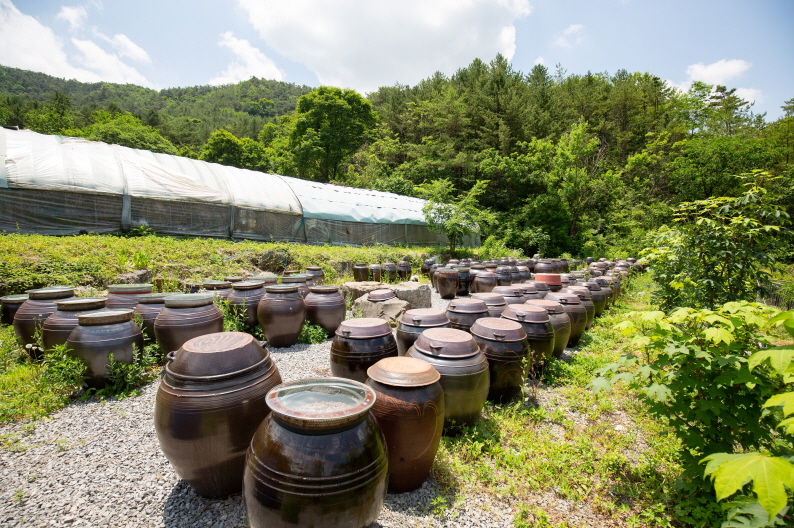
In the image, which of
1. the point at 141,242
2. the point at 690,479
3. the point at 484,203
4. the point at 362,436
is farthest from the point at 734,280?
the point at 484,203

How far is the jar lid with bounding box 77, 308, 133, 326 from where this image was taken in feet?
12.6

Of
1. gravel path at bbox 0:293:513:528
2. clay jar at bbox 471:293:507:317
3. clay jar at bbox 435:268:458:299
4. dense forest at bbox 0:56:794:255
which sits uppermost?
dense forest at bbox 0:56:794:255

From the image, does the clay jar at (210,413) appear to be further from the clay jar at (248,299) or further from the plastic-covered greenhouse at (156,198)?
the plastic-covered greenhouse at (156,198)

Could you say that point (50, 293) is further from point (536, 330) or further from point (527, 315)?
point (536, 330)

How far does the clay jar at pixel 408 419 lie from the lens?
2.46 meters

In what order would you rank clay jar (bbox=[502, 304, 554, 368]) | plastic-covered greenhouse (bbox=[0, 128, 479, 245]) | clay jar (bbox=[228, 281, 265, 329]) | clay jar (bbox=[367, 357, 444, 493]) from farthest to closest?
plastic-covered greenhouse (bbox=[0, 128, 479, 245]), clay jar (bbox=[228, 281, 265, 329]), clay jar (bbox=[502, 304, 554, 368]), clay jar (bbox=[367, 357, 444, 493])

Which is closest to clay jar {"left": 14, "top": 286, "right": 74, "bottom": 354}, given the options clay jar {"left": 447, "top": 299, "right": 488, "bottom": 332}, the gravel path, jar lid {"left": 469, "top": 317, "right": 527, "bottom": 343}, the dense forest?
the gravel path

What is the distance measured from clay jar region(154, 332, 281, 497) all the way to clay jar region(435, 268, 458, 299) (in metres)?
7.74

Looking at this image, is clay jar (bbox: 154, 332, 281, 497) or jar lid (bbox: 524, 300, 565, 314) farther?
jar lid (bbox: 524, 300, 565, 314)

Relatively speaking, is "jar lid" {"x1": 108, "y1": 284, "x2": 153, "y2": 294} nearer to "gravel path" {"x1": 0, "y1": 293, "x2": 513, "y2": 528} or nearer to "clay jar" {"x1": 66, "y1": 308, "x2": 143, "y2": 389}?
"clay jar" {"x1": 66, "y1": 308, "x2": 143, "y2": 389}

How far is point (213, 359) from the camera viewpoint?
91.3 inches

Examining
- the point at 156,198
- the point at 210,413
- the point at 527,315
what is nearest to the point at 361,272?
the point at 527,315

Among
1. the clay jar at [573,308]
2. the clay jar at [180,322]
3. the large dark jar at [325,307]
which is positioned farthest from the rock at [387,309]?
the clay jar at [180,322]

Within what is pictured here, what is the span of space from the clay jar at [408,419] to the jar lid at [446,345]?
56 centimetres
